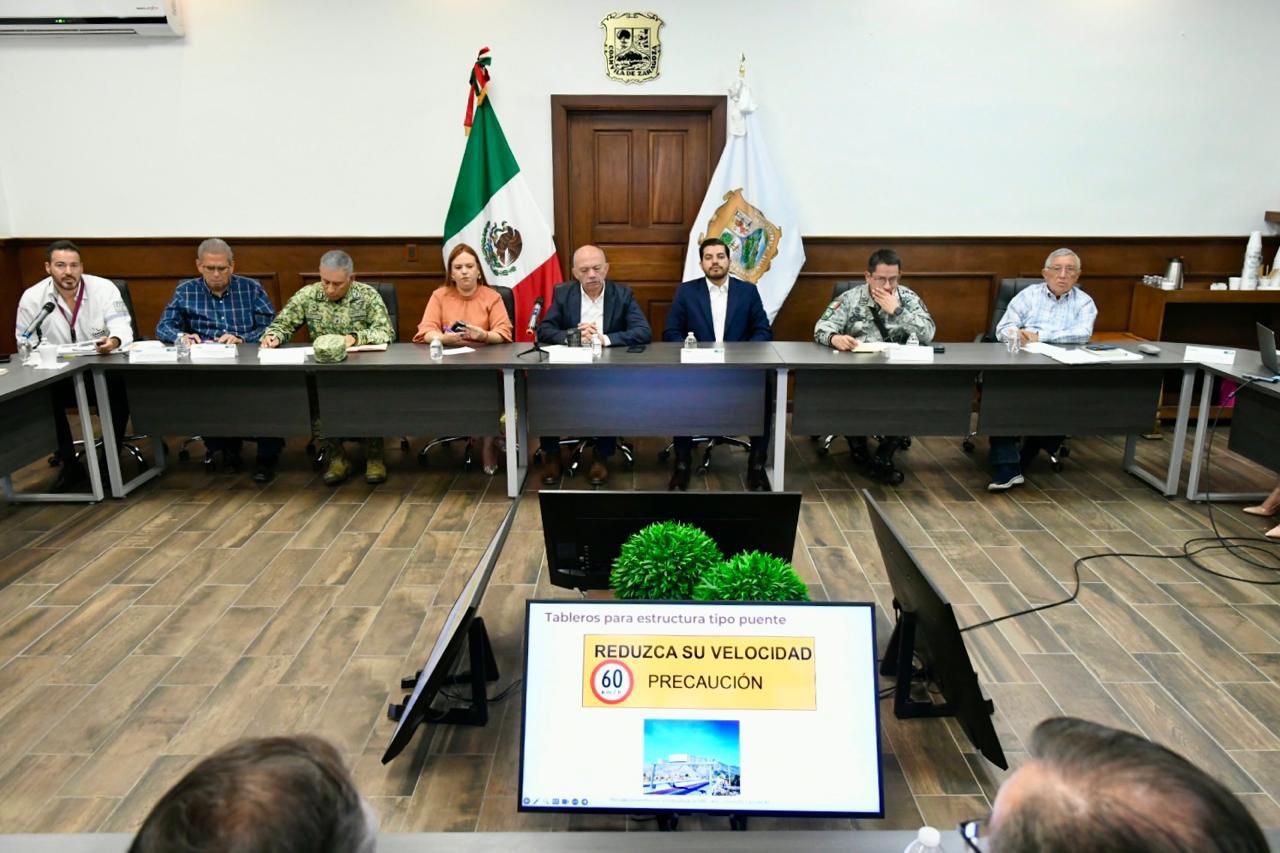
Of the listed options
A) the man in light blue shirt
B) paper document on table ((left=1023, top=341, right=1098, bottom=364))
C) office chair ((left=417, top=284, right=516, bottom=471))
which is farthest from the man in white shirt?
paper document on table ((left=1023, top=341, right=1098, bottom=364))

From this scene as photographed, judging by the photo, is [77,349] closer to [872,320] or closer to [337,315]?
[337,315]

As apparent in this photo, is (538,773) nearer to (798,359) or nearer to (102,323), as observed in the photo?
(798,359)

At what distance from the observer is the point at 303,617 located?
3.12 m

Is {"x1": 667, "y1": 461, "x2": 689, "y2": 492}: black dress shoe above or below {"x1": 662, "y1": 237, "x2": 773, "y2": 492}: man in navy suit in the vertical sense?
below

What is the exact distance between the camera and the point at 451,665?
2.18 meters

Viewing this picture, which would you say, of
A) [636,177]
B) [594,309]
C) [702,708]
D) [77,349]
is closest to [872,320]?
[594,309]

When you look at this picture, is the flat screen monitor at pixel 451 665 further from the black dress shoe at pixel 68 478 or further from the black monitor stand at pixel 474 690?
the black dress shoe at pixel 68 478

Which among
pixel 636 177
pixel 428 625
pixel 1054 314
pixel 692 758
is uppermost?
pixel 636 177

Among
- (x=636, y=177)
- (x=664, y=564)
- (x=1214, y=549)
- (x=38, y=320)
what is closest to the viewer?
(x=664, y=564)

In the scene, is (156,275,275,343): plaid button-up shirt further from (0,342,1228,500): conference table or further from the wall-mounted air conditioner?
the wall-mounted air conditioner

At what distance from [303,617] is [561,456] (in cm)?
193

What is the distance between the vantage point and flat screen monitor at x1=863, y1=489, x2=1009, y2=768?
6.31 ft

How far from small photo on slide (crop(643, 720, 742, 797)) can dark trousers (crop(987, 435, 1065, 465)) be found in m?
3.28

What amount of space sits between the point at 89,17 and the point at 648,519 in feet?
17.8
